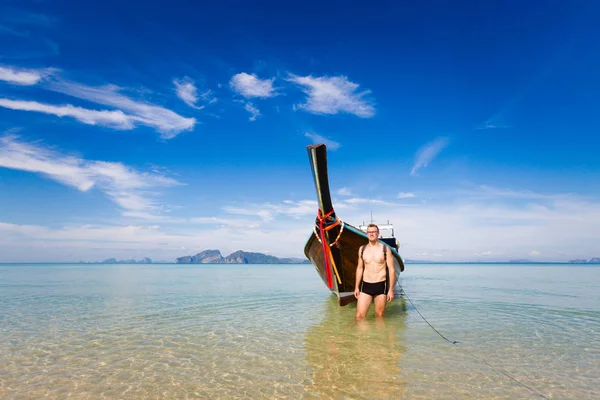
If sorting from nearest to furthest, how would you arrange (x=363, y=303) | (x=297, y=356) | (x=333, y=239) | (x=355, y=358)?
(x=355, y=358) < (x=297, y=356) < (x=363, y=303) < (x=333, y=239)

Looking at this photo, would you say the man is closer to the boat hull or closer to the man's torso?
the man's torso

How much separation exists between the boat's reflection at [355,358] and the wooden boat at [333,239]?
4.85ft

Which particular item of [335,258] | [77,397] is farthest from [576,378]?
[77,397]

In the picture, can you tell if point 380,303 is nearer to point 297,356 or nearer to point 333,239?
point 333,239

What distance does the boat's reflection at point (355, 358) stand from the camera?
16.4 feet

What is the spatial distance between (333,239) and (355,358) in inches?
186

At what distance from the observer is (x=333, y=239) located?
35.8ft

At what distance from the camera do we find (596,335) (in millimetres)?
8984

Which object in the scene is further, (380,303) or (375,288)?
(380,303)

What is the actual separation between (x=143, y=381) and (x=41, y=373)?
6.35 ft

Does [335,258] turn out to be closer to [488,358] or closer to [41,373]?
[488,358]

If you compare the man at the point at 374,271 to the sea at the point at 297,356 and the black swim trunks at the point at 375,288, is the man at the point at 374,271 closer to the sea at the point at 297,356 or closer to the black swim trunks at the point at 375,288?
the black swim trunks at the point at 375,288

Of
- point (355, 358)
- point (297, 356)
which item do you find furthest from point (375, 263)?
point (297, 356)

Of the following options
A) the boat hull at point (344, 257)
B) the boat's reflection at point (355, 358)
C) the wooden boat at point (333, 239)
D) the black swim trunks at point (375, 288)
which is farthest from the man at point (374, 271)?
the boat hull at point (344, 257)
